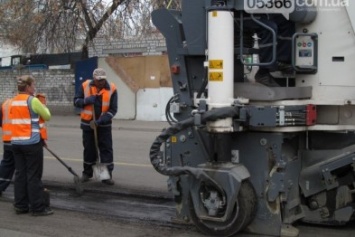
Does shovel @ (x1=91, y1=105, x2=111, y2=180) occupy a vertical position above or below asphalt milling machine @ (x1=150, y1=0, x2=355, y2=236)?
below

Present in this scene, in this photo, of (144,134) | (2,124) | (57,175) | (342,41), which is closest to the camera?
(342,41)

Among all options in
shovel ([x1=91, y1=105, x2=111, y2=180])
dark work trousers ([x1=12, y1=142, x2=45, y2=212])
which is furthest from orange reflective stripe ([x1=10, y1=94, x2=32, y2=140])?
shovel ([x1=91, y1=105, x2=111, y2=180])

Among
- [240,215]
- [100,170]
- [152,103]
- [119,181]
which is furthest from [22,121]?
[152,103]

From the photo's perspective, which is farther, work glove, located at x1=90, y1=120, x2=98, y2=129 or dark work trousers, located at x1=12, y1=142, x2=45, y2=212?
work glove, located at x1=90, y1=120, x2=98, y2=129

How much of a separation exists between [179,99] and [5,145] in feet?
8.93

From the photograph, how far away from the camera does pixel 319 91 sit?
5266mm

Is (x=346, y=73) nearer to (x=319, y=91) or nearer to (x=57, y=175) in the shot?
(x=319, y=91)

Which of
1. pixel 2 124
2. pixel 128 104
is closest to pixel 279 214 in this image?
pixel 2 124

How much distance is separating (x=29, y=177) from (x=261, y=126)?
2.90 meters

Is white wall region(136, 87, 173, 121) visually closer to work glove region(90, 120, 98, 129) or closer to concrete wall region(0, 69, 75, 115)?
concrete wall region(0, 69, 75, 115)

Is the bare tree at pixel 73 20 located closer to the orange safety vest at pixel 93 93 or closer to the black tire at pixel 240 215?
the orange safety vest at pixel 93 93

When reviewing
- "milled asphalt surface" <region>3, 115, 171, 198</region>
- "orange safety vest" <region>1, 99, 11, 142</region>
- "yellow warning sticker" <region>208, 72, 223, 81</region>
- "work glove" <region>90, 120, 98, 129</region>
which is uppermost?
"yellow warning sticker" <region>208, 72, 223, 81</region>

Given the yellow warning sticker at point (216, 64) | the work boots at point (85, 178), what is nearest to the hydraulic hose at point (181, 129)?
the yellow warning sticker at point (216, 64)

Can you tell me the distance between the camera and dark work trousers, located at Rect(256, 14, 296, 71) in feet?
17.2
